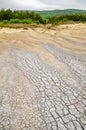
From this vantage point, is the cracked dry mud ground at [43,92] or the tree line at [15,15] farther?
the tree line at [15,15]

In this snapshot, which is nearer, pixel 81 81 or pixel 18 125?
pixel 18 125

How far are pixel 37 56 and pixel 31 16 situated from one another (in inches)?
711

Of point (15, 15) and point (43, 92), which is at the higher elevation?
point (15, 15)

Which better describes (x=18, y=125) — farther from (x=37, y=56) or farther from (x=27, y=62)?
(x=37, y=56)

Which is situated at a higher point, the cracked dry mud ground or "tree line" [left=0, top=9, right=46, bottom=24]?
"tree line" [left=0, top=9, right=46, bottom=24]

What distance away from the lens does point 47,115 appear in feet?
12.6

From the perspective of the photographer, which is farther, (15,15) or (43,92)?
(15,15)

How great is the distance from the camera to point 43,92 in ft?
15.6

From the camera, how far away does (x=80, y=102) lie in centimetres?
422

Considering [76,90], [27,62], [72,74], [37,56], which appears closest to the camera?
[76,90]

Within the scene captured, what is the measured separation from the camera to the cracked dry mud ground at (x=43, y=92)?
12.0 feet

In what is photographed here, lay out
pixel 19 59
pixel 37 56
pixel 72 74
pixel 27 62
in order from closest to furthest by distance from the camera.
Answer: pixel 72 74 < pixel 27 62 < pixel 19 59 < pixel 37 56

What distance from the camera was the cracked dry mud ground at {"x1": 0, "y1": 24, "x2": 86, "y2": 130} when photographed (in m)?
3.66

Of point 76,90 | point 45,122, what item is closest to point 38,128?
point 45,122
